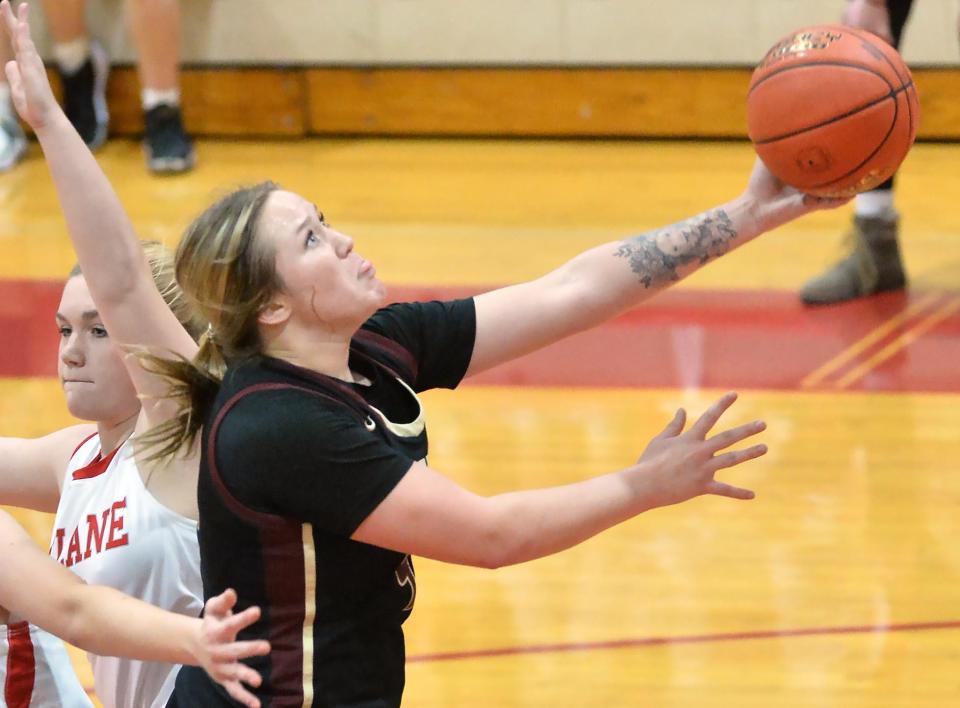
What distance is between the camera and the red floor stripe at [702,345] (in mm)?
4793

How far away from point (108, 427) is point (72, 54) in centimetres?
518

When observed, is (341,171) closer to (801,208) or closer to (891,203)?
(891,203)

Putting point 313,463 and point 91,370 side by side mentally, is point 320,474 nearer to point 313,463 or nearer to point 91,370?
point 313,463

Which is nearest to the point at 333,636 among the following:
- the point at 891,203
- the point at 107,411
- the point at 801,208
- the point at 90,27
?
→ the point at 107,411

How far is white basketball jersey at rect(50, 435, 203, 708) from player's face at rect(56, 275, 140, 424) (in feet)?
0.23

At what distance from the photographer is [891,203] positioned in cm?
544

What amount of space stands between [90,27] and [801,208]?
560cm

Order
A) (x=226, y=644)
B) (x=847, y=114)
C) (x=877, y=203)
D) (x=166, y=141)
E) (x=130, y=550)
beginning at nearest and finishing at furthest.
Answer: (x=226, y=644) < (x=130, y=550) < (x=847, y=114) < (x=877, y=203) < (x=166, y=141)

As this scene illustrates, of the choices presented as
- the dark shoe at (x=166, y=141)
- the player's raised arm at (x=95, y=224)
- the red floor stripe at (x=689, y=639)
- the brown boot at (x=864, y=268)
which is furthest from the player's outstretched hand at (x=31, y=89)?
the dark shoe at (x=166, y=141)

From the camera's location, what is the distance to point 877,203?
5.41m

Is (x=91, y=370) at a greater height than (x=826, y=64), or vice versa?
(x=826, y=64)

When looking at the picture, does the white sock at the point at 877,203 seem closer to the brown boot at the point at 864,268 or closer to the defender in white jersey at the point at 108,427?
the brown boot at the point at 864,268

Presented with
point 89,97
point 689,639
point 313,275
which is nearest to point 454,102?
point 89,97

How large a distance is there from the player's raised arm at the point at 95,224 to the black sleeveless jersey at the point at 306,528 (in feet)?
0.78
